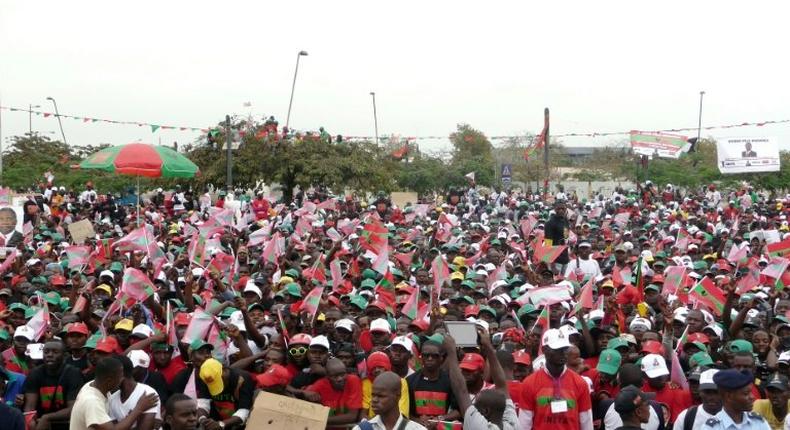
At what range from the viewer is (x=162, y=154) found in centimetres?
2036

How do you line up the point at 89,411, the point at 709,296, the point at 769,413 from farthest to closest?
the point at 709,296
the point at 769,413
the point at 89,411

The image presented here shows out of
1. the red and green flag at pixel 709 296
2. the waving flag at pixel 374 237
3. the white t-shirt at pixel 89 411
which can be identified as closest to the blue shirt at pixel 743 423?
the white t-shirt at pixel 89 411

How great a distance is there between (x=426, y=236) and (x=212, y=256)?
6.67 m

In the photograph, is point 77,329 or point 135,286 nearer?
point 77,329

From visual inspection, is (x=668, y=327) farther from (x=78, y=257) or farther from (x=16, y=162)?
(x=16, y=162)

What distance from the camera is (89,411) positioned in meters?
6.55

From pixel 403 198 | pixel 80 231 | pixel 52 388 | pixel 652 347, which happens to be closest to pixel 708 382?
pixel 652 347

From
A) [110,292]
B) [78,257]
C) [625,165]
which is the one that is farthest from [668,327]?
[625,165]

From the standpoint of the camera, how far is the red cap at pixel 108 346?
8422mm

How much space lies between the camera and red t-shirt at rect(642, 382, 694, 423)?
299 inches

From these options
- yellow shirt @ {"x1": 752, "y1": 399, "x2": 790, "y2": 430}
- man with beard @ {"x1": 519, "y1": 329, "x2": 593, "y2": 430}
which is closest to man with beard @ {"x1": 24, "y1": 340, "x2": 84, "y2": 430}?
man with beard @ {"x1": 519, "y1": 329, "x2": 593, "y2": 430}

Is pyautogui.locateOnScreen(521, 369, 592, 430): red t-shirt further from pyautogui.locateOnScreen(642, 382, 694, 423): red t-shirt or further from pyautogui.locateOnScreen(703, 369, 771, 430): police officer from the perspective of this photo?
pyautogui.locateOnScreen(703, 369, 771, 430): police officer

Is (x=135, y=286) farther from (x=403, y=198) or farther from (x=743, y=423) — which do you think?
(x=403, y=198)

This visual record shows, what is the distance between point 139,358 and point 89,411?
1.37m
